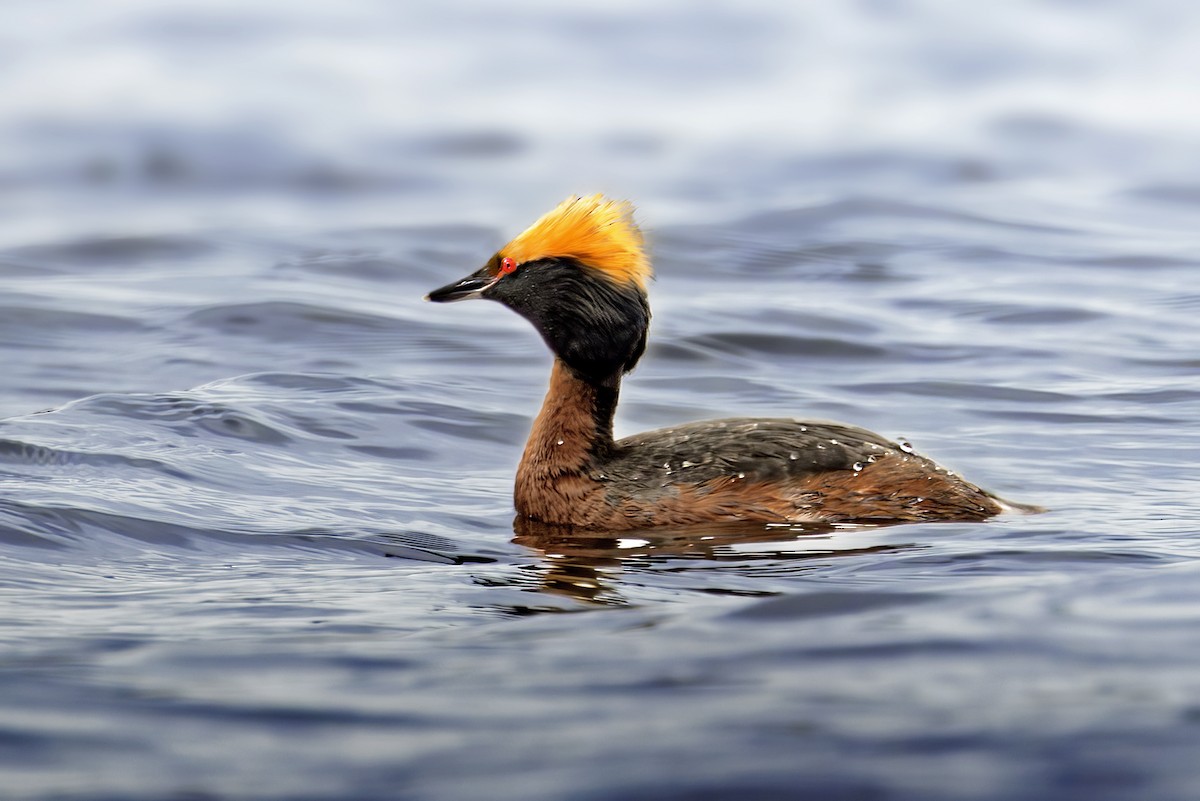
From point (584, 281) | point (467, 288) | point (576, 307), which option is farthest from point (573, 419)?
point (467, 288)

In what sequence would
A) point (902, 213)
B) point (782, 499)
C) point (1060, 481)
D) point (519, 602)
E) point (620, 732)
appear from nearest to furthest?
point (620, 732) → point (519, 602) → point (782, 499) → point (1060, 481) → point (902, 213)

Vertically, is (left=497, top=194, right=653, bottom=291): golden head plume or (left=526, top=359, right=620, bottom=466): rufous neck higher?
(left=497, top=194, right=653, bottom=291): golden head plume

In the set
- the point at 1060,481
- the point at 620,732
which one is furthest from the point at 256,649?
the point at 1060,481

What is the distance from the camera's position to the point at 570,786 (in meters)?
4.82

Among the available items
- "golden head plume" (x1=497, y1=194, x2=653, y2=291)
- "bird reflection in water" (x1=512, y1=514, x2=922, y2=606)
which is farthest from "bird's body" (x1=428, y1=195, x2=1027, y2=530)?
"bird reflection in water" (x1=512, y1=514, x2=922, y2=606)

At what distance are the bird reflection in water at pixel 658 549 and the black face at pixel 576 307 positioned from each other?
32.3 inches

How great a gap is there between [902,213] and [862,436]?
1080 centimetres

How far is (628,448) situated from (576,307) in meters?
0.70

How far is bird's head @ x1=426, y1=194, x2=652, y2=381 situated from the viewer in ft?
27.0

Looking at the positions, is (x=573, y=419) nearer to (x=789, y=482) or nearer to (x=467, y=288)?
(x=467, y=288)

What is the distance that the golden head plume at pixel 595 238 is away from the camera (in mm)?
8242

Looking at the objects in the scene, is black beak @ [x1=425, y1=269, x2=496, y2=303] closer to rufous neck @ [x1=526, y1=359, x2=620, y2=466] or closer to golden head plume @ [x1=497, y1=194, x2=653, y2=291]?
golden head plume @ [x1=497, y1=194, x2=653, y2=291]

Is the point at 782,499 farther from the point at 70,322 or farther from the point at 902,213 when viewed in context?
the point at 902,213

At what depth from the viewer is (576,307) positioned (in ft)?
27.2
